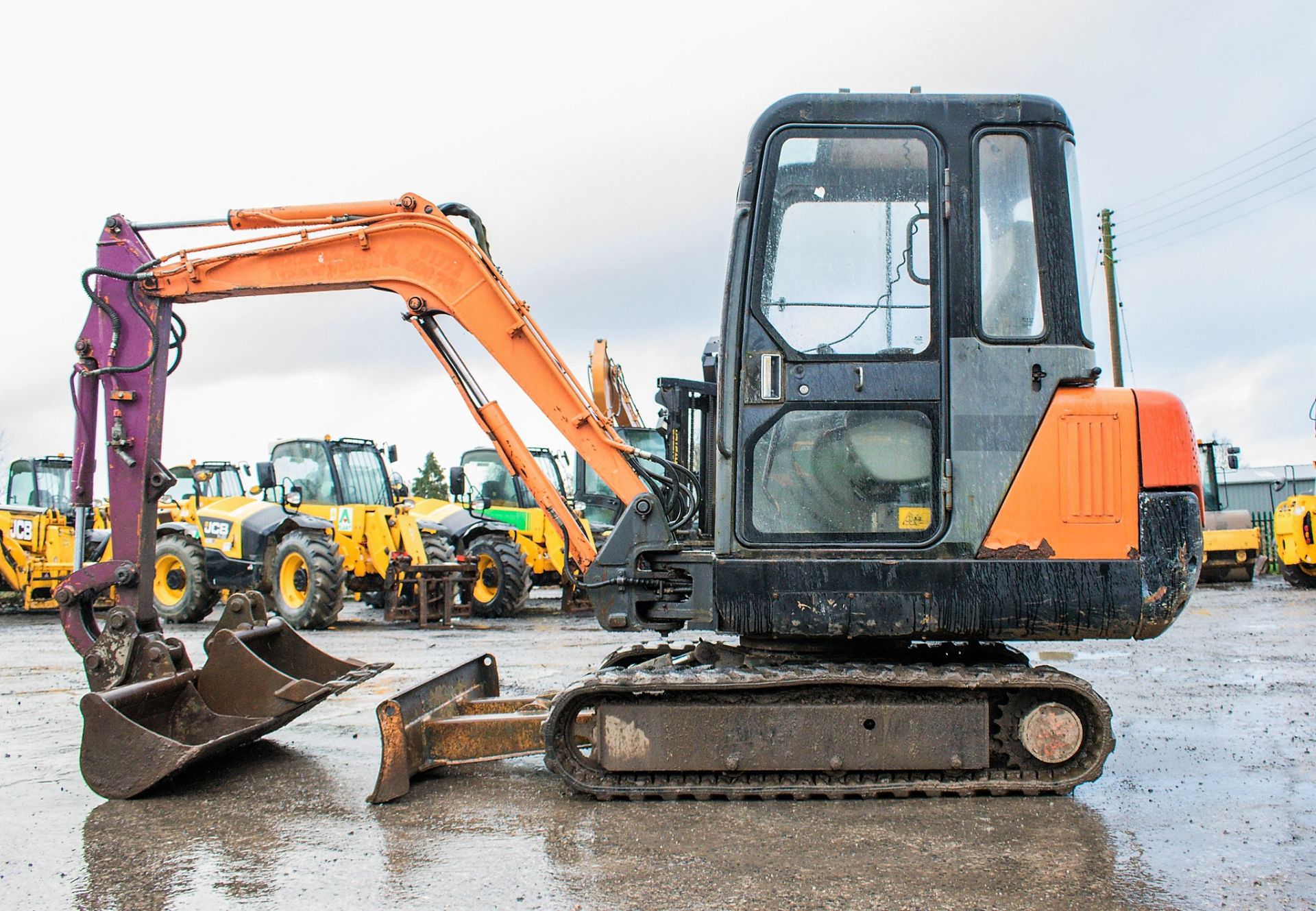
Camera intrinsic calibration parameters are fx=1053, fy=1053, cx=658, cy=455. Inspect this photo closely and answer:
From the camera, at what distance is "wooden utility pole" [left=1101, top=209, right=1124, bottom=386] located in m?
25.0

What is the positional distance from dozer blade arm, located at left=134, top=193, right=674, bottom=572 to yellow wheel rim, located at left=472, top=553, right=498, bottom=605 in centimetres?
919

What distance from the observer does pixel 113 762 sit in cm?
470

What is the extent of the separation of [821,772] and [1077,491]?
64.5 inches

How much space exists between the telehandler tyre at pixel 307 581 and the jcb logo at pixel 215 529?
1304 millimetres

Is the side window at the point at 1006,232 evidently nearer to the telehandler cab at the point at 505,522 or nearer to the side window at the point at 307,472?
the telehandler cab at the point at 505,522

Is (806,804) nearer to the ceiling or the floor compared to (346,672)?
nearer to the floor

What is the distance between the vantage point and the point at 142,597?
5672mm

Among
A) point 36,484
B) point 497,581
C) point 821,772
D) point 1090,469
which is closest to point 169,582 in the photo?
point 497,581

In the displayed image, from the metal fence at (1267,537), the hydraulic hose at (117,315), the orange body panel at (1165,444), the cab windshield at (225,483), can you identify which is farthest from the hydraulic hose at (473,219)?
the metal fence at (1267,537)

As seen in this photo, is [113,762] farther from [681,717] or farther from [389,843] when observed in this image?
[681,717]

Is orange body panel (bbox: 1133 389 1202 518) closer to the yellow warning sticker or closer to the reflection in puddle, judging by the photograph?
the yellow warning sticker

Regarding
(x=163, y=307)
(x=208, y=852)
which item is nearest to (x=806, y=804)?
(x=208, y=852)

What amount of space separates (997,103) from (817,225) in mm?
964

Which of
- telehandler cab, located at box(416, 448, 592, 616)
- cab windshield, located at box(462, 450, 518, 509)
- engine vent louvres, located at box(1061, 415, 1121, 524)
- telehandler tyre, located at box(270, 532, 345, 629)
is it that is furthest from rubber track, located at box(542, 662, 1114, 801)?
cab windshield, located at box(462, 450, 518, 509)
